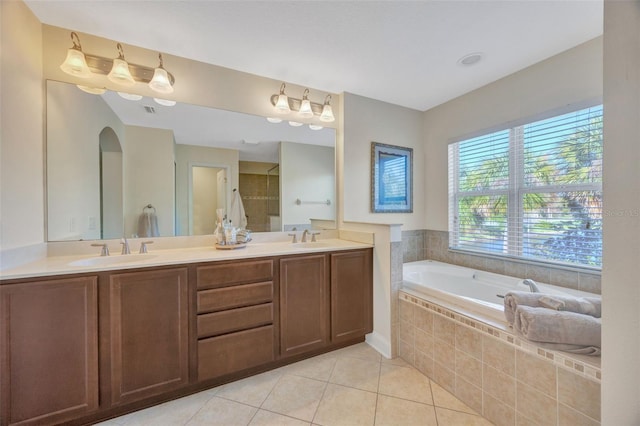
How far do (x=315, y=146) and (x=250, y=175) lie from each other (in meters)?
0.77

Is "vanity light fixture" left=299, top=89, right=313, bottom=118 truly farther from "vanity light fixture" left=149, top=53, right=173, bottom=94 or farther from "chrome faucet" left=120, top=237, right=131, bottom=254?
"chrome faucet" left=120, top=237, right=131, bottom=254

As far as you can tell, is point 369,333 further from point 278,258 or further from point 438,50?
point 438,50

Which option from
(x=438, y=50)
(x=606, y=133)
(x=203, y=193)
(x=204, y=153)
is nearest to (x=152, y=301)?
(x=203, y=193)

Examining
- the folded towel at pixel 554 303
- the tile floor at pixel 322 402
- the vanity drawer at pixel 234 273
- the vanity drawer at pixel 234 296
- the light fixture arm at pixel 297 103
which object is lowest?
the tile floor at pixel 322 402

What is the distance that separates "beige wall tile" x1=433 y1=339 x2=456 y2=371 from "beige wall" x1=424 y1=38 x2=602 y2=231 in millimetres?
1589

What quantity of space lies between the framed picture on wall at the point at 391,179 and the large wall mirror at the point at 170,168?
52 cm

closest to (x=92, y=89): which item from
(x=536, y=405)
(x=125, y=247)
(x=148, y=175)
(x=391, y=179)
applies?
(x=148, y=175)

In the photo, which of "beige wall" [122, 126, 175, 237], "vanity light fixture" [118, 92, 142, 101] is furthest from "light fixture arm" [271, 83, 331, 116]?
"vanity light fixture" [118, 92, 142, 101]

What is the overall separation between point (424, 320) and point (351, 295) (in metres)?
0.59

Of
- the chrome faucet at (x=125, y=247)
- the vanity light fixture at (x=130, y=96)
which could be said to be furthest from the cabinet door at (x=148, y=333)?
the vanity light fixture at (x=130, y=96)

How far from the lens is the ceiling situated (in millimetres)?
1553

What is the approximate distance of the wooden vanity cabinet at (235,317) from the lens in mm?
1628

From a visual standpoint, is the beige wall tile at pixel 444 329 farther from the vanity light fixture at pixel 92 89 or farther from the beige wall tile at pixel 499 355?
the vanity light fixture at pixel 92 89

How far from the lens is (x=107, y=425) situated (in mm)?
1413
